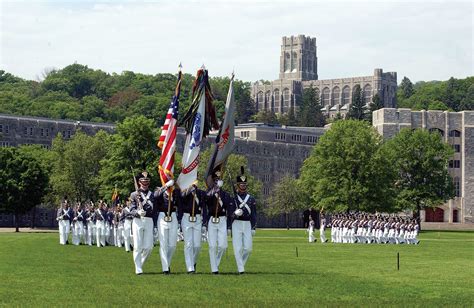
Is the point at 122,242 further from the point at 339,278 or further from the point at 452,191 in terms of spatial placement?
the point at 452,191

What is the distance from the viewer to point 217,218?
30891 mm

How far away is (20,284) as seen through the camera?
2625 cm

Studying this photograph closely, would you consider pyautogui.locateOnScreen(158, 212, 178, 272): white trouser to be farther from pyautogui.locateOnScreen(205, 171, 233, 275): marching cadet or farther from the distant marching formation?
the distant marching formation

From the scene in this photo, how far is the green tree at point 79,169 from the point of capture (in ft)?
350

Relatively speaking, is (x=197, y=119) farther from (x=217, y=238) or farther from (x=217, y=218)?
(x=217, y=238)

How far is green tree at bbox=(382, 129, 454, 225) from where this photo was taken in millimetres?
122000

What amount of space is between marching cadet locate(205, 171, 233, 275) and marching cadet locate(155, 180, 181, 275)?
0.92 m

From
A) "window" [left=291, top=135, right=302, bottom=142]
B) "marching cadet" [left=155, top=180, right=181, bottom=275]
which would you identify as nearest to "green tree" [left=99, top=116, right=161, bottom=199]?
"marching cadet" [left=155, top=180, right=181, bottom=275]

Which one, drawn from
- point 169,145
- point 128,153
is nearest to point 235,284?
point 169,145

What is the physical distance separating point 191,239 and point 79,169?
78551 millimetres

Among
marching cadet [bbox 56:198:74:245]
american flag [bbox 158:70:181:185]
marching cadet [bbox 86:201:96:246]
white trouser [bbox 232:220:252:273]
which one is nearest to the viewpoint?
white trouser [bbox 232:220:252:273]

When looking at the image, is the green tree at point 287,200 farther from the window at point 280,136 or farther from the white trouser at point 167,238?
the white trouser at point 167,238

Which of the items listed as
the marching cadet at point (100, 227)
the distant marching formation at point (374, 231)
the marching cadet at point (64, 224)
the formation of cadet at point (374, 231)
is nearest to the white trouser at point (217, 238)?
the marching cadet at point (100, 227)

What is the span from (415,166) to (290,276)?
94971 mm
